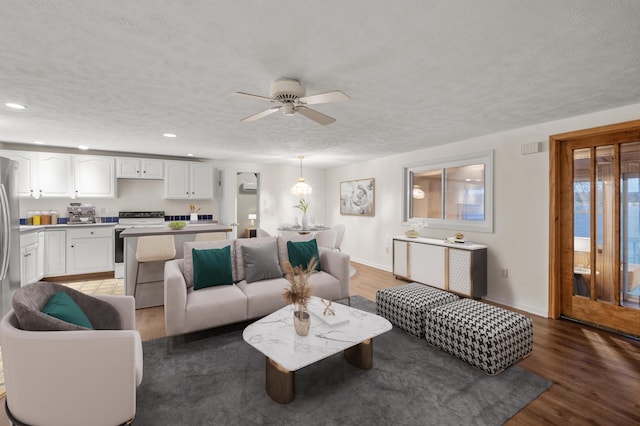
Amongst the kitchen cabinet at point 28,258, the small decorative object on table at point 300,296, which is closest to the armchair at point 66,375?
the small decorative object on table at point 300,296

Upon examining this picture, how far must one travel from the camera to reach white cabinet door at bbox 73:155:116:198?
524cm

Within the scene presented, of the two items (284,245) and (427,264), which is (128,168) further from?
(427,264)

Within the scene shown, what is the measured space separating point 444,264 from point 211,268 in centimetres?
321

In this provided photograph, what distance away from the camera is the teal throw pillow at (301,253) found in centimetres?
355

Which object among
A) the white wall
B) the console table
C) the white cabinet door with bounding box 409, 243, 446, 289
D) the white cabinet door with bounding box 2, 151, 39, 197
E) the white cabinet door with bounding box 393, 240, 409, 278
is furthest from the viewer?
the white cabinet door with bounding box 393, 240, 409, 278

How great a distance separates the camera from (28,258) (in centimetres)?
431

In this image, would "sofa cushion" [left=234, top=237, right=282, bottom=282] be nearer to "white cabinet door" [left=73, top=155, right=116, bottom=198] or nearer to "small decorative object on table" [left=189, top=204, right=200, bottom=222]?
"small decorative object on table" [left=189, top=204, right=200, bottom=222]


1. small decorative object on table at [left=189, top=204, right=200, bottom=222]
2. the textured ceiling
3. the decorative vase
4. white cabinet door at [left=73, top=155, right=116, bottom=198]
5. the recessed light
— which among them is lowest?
the decorative vase

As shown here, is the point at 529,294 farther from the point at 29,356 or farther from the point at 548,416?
the point at 29,356

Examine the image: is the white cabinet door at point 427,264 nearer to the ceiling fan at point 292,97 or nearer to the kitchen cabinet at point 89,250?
the ceiling fan at point 292,97

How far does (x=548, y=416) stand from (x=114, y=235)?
627cm

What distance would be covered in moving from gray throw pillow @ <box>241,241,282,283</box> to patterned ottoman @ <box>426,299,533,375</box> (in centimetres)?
171

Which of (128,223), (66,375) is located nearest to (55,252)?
(128,223)

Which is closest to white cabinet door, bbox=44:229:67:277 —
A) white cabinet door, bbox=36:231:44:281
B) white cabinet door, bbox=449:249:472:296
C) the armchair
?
white cabinet door, bbox=36:231:44:281
